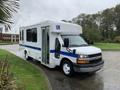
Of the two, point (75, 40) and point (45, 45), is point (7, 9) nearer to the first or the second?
point (75, 40)

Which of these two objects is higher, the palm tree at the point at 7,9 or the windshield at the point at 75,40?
the palm tree at the point at 7,9

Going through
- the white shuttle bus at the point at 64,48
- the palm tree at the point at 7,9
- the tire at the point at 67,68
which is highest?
the palm tree at the point at 7,9

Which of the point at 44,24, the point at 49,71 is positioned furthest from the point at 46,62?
the point at 44,24

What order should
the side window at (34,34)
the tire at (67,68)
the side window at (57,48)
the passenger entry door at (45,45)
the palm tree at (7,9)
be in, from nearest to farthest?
1. the palm tree at (7,9)
2. the tire at (67,68)
3. the side window at (57,48)
4. the passenger entry door at (45,45)
5. the side window at (34,34)

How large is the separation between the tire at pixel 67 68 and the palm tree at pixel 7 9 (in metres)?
6.52

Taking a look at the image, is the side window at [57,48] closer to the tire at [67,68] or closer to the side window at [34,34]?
the tire at [67,68]

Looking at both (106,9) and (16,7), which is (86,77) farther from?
(106,9)

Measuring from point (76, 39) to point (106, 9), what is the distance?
65.8 m

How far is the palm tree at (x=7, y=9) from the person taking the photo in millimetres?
3577

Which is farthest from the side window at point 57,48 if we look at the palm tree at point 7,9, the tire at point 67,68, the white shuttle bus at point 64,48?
the palm tree at point 7,9

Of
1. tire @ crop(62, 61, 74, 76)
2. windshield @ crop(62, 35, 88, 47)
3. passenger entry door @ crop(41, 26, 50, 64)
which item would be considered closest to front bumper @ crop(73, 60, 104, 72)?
tire @ crop(62, 61, 74, 76)

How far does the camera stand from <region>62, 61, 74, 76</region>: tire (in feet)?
32.7

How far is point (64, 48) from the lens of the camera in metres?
10.4

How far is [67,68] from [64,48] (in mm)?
971
